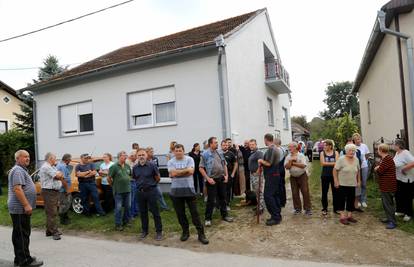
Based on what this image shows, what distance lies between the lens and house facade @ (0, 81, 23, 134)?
26.4 meters

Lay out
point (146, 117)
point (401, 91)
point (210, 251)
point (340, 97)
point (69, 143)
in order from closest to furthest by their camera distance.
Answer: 1. point (210, 251)
2. point (401, 91)
3. point (146, 117)
4. point (69, 143)
5. point (340, 97)

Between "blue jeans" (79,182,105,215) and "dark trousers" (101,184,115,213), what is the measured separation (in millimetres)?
325

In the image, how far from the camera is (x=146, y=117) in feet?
41.3

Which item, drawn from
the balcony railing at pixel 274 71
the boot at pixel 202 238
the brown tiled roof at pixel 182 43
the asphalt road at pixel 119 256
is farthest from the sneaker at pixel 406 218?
the balcony railing at pixel 274 71

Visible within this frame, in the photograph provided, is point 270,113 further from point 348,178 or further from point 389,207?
point 389,207

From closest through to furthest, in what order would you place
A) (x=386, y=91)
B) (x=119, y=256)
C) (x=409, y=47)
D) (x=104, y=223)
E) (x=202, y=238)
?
1. (x=119, y=256)
2. (x=202, y=238)
3. (x=104, y=223)
4. (x=409, y=47)
5. (x=386, y=91)

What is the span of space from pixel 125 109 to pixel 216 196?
633 centimetres

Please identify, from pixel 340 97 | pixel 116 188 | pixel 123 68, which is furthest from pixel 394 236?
pixel 340 97

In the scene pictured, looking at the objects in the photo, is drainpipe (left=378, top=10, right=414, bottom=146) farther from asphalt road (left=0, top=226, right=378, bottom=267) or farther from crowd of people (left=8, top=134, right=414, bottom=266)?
asphalt road (left=0, top=226, right=378, bottom=267)

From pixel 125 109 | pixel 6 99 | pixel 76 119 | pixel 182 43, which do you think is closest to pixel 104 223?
pixel 125 109

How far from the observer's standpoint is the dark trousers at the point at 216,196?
723 cm

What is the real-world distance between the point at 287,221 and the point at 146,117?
693 cm

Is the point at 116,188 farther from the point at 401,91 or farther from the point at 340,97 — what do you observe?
the point at 340,97

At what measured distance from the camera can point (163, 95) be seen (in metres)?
12.2
